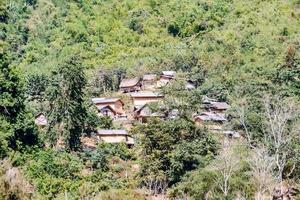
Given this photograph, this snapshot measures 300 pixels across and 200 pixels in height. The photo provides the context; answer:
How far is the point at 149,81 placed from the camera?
2041 inches

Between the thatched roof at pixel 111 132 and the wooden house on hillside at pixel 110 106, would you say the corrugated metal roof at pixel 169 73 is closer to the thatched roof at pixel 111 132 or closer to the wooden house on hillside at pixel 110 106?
the wooden house on hillside at pixel 110 106

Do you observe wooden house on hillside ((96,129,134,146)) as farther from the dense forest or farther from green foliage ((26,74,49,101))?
green foliage ((26,74,49,101))

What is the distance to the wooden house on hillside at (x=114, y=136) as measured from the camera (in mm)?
36938

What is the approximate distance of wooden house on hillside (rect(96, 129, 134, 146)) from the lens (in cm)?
3694

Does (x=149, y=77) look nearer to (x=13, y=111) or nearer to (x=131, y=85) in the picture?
(x=131, y=85)

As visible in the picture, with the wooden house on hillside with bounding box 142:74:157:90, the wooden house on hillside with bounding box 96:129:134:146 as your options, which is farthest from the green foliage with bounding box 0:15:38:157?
the wooden house on hillside with bounding box 142:74:157:90

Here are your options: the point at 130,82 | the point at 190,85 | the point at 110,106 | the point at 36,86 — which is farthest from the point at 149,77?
the point at 36,86

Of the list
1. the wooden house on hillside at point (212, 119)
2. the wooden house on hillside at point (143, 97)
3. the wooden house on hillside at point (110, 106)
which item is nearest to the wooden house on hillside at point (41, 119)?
the wooden house on hillside at point (110, 106)

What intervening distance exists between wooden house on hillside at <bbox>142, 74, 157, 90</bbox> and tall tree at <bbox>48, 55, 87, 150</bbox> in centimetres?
1948

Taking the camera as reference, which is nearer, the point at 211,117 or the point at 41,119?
the point at 211,117

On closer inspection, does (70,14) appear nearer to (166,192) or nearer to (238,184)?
(166,192)

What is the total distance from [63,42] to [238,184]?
150 feet

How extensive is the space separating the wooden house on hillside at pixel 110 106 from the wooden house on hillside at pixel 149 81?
4.82 m

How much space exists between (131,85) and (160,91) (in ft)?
28.3
